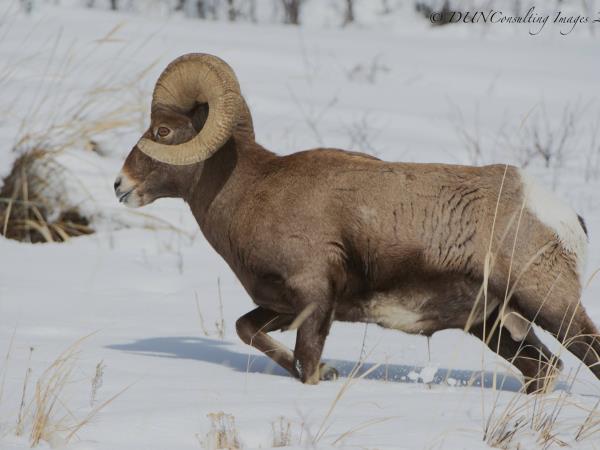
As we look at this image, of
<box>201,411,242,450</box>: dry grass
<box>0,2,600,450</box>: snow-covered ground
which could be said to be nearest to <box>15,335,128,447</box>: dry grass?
<box>0,2,600,450</box>: snow-covered ground

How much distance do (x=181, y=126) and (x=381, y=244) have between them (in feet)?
4.62

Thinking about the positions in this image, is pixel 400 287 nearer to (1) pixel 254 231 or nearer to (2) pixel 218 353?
(1) pixel 254 231

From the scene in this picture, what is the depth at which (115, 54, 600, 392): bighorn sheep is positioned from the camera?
229 inches

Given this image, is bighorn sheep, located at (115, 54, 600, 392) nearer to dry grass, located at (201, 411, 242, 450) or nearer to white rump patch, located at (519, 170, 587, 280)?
white rump patch, located at (519, 170, 587, 280)

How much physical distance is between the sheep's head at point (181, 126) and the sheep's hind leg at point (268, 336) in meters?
0.87

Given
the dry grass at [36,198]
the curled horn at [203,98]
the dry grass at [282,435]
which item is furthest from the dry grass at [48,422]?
the dry grass at [36,198]

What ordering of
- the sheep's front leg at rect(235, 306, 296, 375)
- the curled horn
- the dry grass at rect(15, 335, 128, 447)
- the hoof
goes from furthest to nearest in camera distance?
the curled horn, the sheep's front leg at rect(235, 306, 296, 375), the hoof, the dry grass at rect(15, 335, 128, 447)

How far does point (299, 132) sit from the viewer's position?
13328 mm

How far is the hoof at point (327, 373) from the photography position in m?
6.08

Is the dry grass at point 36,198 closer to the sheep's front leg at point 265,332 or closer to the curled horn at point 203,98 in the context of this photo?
the curled horn at point 203,98

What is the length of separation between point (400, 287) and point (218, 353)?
4.61ft

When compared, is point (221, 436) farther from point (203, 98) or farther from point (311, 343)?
point (203, 98)

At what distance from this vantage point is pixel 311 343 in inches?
236

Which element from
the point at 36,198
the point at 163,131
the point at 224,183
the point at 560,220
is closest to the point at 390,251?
the point at 560,220
